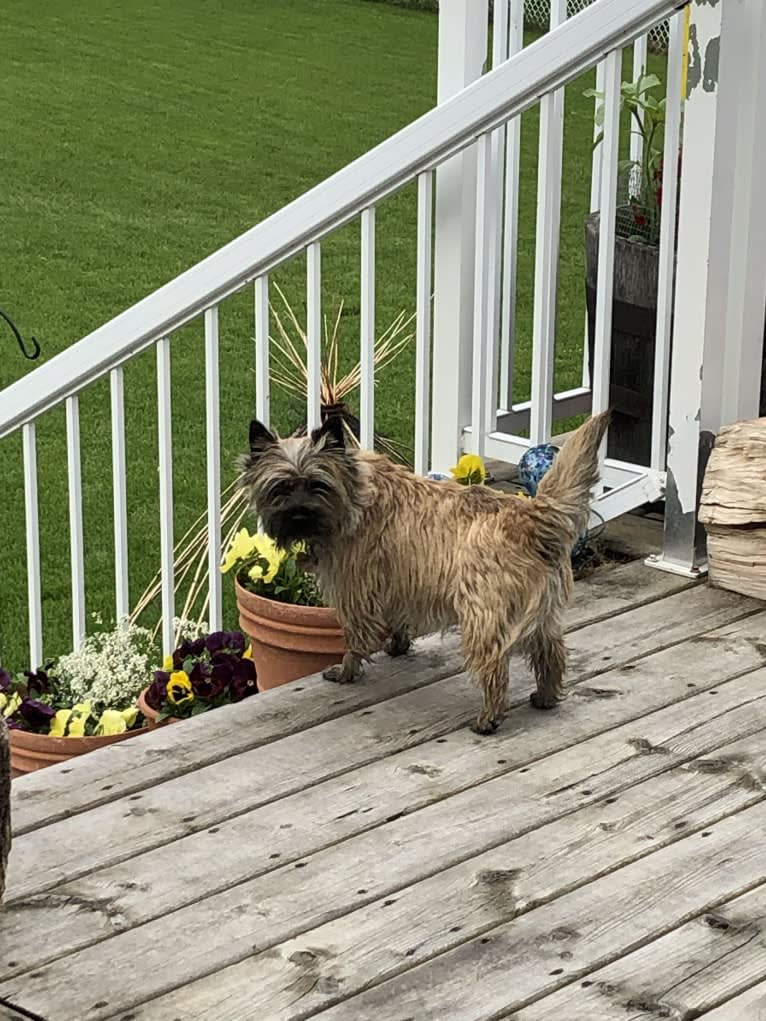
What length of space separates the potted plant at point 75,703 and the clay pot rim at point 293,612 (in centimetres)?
36

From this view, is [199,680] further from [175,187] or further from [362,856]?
[175,187]

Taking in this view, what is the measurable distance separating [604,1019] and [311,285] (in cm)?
174

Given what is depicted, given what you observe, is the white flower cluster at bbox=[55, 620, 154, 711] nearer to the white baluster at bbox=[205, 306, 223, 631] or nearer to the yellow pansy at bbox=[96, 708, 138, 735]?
the yellow pansy at bbox=[96, 708, 138, 735]

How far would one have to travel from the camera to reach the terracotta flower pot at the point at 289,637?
3359mm

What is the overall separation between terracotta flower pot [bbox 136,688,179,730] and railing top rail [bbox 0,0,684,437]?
28.0 inches

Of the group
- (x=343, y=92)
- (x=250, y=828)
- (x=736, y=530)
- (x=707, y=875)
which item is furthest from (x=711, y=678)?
(x=343, y=92)

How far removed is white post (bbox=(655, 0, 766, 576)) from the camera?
135 inches

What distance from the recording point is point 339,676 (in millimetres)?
3227

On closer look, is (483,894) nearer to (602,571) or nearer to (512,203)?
(602,571)

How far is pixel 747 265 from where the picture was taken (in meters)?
3.55

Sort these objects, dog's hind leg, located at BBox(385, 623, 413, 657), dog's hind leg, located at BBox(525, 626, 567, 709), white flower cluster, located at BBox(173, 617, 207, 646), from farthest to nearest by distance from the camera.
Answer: white flower cluster, located at BBox(173, 617, 207, 646)
dog's hind leg, located at BBox(385, 623, 413, 657)
dog's hind leg, located at BBox(525, 626, 567, 709)

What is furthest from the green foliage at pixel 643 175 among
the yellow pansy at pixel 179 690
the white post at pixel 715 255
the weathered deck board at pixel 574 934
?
the weathered deck board at pixel 574 934

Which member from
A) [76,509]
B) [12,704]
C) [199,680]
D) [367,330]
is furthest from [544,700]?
[12,704]

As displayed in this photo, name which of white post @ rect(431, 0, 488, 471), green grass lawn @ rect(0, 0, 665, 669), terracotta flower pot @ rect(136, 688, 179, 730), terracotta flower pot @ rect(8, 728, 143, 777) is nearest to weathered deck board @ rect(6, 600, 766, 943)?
terracotta flower pot @ rect(136, 688, 179, 730)
